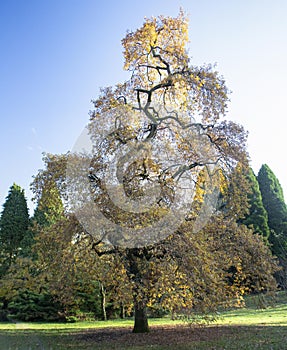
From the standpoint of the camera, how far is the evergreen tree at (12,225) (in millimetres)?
25891

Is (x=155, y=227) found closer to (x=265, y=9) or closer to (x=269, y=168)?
(x=265, y=9)

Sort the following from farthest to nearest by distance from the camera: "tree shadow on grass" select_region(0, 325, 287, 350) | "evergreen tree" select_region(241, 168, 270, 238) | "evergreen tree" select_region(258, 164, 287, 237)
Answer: "evergreen tree" select_region(258, 164, 287, 237) → "evergreen tree" select_region(241, 168, 270, 238) → "tree shadow on grass" select_region(0, 325, 287, 350)

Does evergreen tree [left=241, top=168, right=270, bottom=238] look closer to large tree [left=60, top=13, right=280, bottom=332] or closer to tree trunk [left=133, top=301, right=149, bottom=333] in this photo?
large tree [left=60, top=13, right=280, bottom=332]

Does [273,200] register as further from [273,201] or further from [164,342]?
[164,342]

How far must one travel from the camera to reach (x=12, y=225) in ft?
87.5

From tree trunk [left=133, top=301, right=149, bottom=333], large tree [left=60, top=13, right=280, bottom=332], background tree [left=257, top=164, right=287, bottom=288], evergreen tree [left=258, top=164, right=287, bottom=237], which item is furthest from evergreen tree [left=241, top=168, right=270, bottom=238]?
tree trunk [left=133, top=301, right=149, bottom=333]

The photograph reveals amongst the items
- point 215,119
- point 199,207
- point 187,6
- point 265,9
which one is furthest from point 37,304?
point 265,9

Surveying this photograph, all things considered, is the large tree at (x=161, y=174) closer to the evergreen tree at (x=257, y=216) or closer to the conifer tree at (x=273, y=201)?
the evergreen tree at (x=257, y=216)

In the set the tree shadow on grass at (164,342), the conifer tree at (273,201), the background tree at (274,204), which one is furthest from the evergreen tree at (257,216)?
the tree shadow on grass at (164,342)

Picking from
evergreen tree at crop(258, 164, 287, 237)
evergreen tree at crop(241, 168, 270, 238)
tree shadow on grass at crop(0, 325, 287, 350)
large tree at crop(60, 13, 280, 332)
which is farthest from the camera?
evergreen tree at crop(258, 164, 287, 237)

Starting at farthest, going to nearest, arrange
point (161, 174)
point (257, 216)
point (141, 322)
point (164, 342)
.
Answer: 1. point (257, 216)
2. point (141, 322)
3. point (161, 174)
4. point (164, 342)

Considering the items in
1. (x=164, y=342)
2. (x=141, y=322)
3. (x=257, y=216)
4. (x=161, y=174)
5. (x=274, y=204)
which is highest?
(x=274, y=204)

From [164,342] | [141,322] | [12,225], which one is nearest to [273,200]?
[12,225]

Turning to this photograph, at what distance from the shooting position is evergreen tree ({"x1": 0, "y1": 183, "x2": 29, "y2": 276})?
25.9 m
